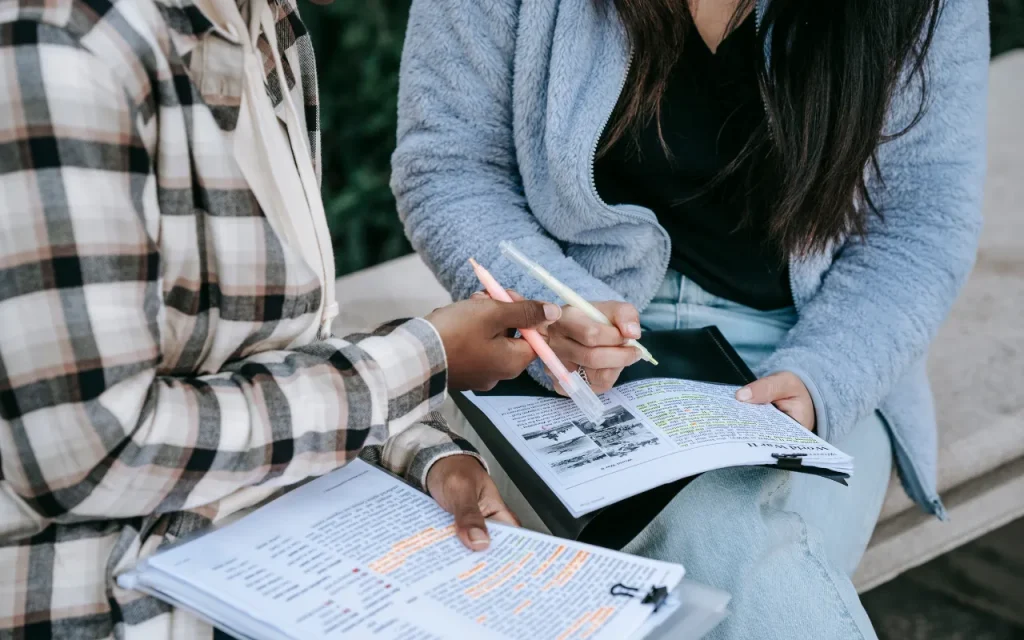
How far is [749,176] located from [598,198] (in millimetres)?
204

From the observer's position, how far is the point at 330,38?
1843 millimetres

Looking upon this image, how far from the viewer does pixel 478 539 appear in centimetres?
69

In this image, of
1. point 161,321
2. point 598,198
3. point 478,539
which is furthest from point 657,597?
point 598,198

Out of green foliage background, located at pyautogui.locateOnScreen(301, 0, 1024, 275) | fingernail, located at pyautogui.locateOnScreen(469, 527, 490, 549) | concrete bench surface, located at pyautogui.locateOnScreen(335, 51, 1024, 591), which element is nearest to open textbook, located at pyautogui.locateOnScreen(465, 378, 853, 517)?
fingernail, located at pyautogui.locateOnScreen(469, 527, 490, 549)

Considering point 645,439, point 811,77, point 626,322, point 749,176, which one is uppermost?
point 811,77

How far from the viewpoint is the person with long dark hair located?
1.08 meters

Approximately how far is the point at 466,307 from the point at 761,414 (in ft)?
1.23

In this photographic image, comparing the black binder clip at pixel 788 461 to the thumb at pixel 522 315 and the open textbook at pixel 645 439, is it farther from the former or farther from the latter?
the thumb at pixel 522 315

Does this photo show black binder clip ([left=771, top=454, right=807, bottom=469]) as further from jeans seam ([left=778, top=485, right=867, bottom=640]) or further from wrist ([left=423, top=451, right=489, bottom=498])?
wrist ([left=423, top=451, right=489, bottom=498])

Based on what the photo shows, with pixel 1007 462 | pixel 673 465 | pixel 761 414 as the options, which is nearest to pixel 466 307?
pixel 673 465

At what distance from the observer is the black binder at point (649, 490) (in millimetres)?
810

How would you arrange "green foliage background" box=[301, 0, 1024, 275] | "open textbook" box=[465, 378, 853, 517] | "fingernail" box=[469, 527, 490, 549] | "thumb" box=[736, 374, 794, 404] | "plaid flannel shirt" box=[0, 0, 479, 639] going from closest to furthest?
1. "plaid flannel shirt" box=[0, 0, 479, 639]
2. "fingernail" box=[469, 527, 490, 549]
3. "open textbook" box=[465, 378, 853, 517]
4. "thumb" box=[736, 374, 794, 404]
5. "green foliage background" box=[301, 0, 1024, 275]

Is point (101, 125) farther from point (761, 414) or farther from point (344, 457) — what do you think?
point (761, 414)

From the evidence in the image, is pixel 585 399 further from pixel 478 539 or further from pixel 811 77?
pixel 811 77
